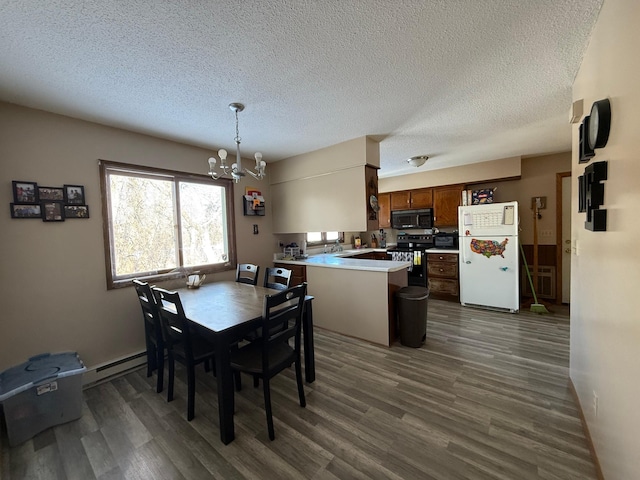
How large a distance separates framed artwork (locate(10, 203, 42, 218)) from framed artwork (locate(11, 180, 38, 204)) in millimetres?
34

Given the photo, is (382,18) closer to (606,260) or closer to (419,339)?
(606,260)

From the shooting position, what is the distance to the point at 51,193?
2.21 meters

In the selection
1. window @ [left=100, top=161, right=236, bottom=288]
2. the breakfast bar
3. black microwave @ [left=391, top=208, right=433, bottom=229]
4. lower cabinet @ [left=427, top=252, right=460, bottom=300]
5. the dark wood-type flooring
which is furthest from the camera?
black microwave @ [left=391, top=208, right=433, bottom=229]

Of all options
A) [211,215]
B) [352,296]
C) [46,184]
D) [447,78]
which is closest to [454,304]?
[352,296]

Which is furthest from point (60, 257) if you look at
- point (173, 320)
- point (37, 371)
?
point (173, 320)

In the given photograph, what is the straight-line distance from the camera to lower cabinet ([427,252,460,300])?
447cm

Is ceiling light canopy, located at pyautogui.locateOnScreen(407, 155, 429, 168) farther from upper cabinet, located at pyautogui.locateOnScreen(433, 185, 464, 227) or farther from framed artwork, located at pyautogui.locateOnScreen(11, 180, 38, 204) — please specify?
framed artwork, located at pyautogui.locateOnScreen(11, 180, 38, 204)

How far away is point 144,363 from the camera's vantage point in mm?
2725

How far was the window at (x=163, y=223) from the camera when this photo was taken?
2605 mm

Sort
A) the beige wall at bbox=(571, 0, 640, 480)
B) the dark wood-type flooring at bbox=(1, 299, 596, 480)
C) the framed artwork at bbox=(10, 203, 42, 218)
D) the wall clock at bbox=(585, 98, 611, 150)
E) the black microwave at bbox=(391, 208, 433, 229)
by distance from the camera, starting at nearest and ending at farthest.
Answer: the beige wall at bbox=(571, 0, 640, 480) → the wall clock at bbox=(585, 98, 611, 150) → the dark wood-type flooring at bbox=(1, 299, 596, 480) → the framed artwork at bbox=(10, 203, 42, 218) → the black microwave at bbox=(391, 208, 433, 229)

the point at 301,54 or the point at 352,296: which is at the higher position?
the point at 301,54

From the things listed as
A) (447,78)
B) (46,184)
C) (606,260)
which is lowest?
(606,260)

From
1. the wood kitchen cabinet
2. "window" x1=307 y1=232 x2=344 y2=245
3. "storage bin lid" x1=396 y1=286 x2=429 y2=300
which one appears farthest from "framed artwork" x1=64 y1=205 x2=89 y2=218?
the wood kitchen cabinet

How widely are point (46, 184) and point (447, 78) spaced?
3391 mm
